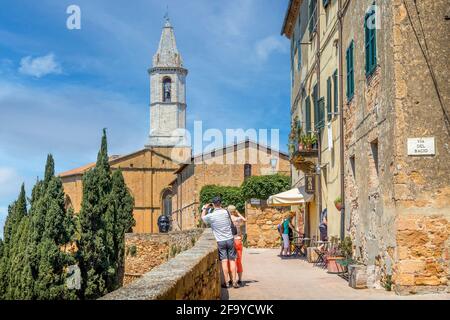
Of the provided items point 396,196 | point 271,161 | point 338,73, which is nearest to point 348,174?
point 338,73

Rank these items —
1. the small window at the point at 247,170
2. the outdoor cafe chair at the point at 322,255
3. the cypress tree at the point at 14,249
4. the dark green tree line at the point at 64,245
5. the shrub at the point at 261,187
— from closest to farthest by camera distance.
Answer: the outdoor cafe chair at the point at 322,255
the dark green tree line at the point at 64,245
the cypress tree at the point at 14,249
the shrub at the point at 261,187
the small window at the point at 247,170

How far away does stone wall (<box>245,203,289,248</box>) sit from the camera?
2898 centimetres

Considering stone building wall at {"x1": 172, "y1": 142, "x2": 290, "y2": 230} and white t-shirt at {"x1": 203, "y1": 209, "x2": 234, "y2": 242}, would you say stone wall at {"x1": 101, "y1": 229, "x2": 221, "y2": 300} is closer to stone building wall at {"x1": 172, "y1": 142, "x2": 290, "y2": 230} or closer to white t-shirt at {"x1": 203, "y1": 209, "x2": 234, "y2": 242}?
white t-shirt at {"x1": 203, "y1": 209, "x2": 234, "y2": 242}

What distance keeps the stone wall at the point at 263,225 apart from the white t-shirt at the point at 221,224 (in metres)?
17.9

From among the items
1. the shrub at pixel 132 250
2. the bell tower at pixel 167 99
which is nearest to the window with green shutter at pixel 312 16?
the shrub at pixel 132 250

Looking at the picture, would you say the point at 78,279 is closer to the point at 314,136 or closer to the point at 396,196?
the point at 314,136

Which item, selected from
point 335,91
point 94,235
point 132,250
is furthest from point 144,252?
point 335,91

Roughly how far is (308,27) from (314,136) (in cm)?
412

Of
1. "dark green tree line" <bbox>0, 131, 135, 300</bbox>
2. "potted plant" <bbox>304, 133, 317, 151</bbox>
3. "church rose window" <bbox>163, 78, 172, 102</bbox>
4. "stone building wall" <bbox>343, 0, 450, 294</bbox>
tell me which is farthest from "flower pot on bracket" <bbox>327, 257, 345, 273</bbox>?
"church rose window" <bbox>163, 78, 172, 102</bbox>

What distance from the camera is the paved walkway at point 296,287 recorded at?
10.4 meters

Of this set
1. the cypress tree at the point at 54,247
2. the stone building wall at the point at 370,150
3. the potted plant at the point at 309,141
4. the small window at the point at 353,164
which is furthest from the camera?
the cypress tree at the point at 54,247

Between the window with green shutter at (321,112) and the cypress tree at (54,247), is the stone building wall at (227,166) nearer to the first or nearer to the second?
the cypress tree at (54,247)

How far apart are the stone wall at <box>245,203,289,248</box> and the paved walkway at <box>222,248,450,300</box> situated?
11483 millimetres

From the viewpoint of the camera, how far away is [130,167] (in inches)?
2721
